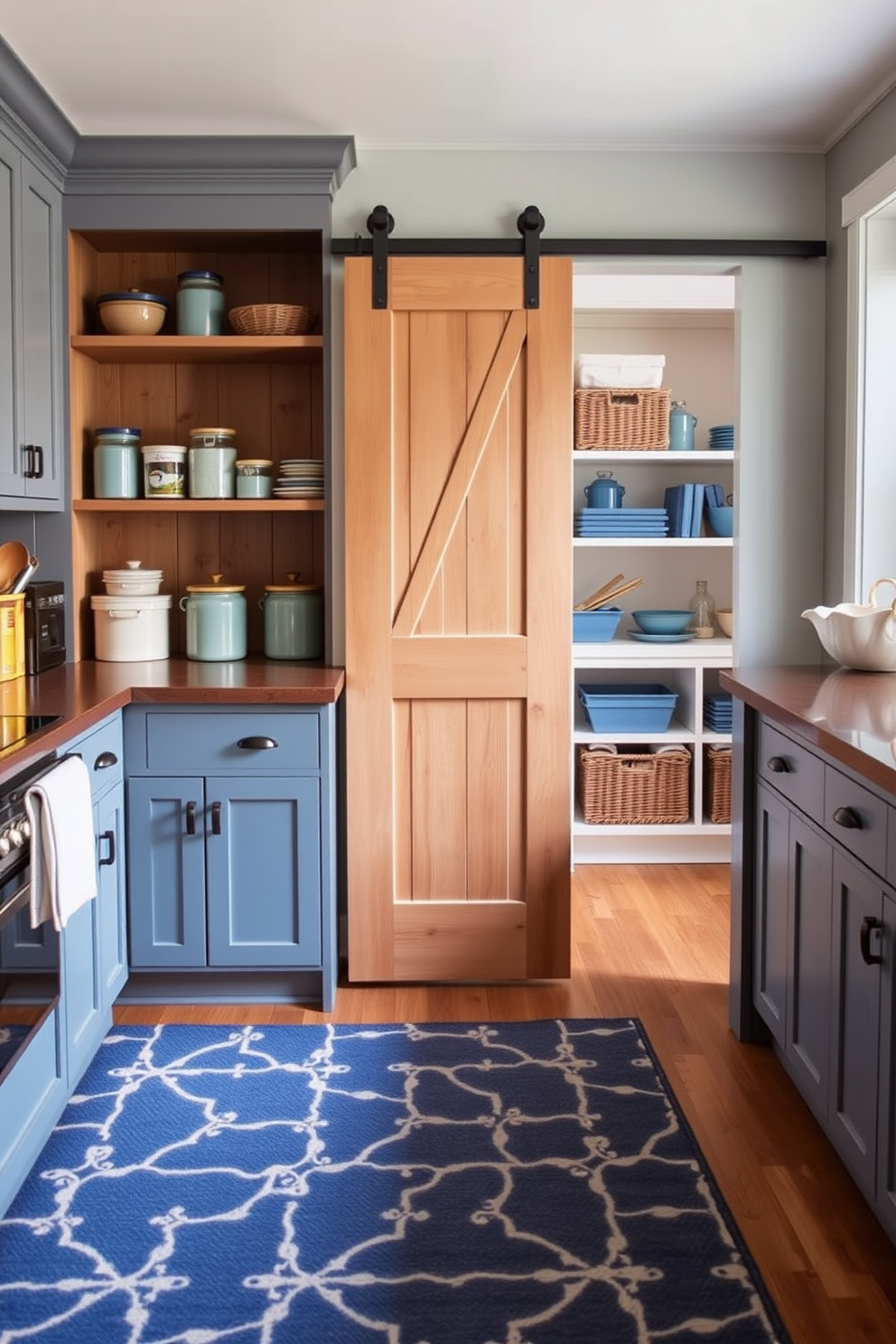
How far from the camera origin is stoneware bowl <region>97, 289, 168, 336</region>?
3514 mm

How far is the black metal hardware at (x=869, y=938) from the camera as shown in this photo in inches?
81.2

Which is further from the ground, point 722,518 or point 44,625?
point 722,518

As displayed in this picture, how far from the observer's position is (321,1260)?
2143 millimetres

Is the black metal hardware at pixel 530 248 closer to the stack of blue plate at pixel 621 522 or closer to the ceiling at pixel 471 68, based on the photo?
the ceiling at pixel 471 68

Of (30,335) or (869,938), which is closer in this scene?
(869,938)

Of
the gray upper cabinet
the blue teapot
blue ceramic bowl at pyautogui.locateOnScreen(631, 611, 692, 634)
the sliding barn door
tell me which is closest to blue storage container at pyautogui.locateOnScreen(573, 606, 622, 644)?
blue ceramic bowl at pyautogui.locateOnScreen(631, 611, 692, 634)

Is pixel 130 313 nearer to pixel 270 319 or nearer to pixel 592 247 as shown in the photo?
pixel 270 319

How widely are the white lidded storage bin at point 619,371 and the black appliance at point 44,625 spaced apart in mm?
2125

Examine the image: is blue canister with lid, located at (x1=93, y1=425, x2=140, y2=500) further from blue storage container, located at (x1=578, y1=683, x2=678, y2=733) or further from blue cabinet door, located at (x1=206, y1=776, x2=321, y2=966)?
blue storage container, located at (x1=578, y1=683, x2=678, y2=733)

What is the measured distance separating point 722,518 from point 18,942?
3.41m

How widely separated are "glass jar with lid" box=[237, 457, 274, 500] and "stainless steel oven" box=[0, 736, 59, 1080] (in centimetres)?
138

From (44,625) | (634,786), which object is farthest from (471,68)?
(634,786)

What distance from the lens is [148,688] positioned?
3.13 meters

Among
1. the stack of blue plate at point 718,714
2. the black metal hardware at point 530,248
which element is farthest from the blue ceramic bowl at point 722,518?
the black metal hardware at point 530,248
